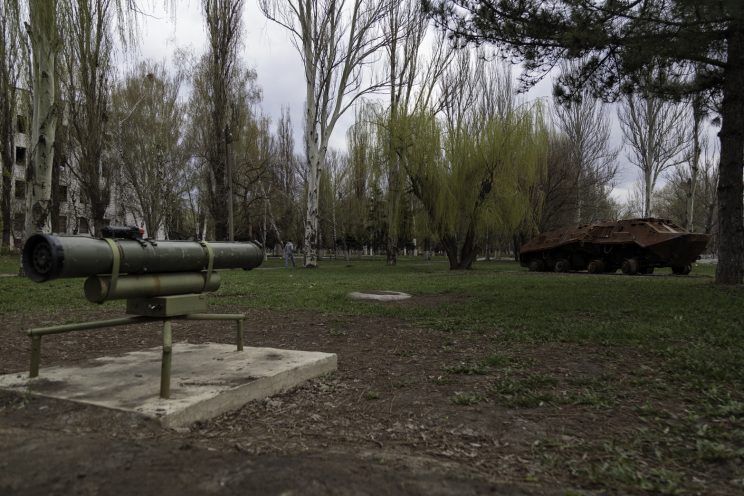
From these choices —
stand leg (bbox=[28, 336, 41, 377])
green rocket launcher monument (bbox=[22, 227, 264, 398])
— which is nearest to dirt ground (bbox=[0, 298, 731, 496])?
stand leg (bbox=[28, 336, 41, 377])

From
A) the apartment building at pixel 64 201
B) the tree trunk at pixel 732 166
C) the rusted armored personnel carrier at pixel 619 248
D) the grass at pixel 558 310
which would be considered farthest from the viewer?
the apartment building at pixel 64 201

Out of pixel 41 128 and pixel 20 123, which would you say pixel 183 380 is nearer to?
pixel 41 128

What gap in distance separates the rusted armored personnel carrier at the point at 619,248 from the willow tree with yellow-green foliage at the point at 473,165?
177cm

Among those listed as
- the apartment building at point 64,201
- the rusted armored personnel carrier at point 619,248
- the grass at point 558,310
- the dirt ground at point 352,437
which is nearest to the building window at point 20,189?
the apartment building at point 64,201

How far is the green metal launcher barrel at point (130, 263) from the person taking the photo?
299cm

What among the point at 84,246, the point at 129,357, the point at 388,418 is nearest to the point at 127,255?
the point at 84,246

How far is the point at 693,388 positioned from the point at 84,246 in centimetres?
423

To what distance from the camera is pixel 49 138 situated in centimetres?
1110

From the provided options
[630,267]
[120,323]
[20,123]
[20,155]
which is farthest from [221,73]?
[20,155]

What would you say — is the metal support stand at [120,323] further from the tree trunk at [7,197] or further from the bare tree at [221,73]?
the tree trunk at [7,197]

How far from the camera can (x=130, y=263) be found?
334cm

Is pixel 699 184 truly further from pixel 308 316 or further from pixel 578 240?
pixel 308 316

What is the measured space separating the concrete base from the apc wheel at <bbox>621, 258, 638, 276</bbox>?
16.2 m

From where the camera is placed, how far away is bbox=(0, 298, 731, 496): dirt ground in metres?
2.18
